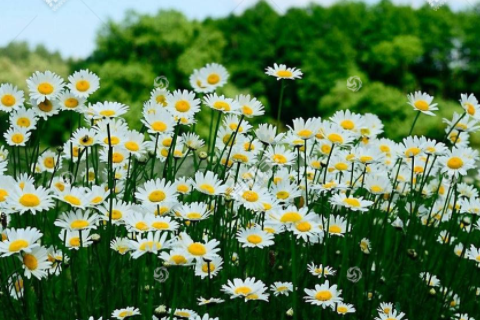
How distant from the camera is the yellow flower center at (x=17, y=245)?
170 centimetres

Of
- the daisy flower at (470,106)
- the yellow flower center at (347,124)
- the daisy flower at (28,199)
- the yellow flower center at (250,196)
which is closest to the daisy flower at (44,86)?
the daisy flower at (28,199)

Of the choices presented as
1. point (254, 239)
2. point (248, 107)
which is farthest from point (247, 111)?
point (254, 239)

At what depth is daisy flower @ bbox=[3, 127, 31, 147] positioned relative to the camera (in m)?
2.50

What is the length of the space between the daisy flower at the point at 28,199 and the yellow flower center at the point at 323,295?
857mm

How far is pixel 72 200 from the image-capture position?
191 centimetres

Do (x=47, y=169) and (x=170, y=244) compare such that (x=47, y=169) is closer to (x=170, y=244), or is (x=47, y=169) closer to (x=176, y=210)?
(x=176, y=210)

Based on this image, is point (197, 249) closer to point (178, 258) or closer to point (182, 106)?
point (178, 258)

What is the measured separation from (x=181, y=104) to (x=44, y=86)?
0.50 meters

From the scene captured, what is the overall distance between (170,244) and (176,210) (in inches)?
9.1

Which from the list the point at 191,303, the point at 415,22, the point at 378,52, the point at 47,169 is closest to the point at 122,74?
the point at 378,52

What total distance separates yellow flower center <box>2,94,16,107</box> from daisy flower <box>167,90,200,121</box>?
0.64 metres

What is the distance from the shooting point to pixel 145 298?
7.38 ft

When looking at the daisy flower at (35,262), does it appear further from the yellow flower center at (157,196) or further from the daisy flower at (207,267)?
the daisy flower at (207,267)

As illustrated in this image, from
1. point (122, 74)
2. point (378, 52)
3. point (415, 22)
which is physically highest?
point (415, 22)
